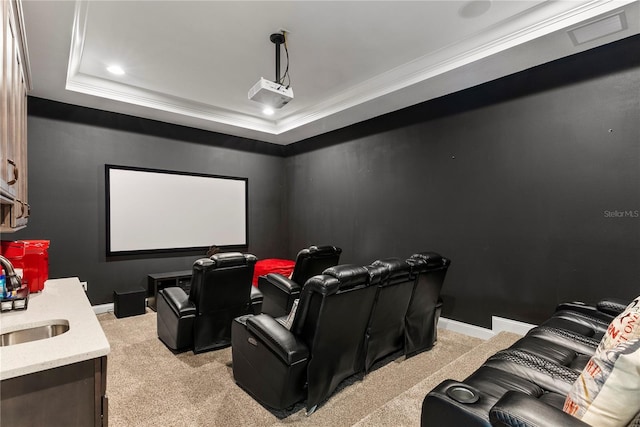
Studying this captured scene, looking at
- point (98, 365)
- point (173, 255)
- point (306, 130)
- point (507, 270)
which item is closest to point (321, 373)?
point (98, 365)

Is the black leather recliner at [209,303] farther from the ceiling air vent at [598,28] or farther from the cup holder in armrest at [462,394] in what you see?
the ceiling air vent at [598,28]

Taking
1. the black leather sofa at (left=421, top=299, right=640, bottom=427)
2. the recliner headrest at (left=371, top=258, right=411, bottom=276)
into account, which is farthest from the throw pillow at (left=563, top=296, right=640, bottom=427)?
the recliner headrest at (left=371, top=258, right=411, bottom=276)

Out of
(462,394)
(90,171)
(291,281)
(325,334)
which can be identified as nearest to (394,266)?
(325,334)

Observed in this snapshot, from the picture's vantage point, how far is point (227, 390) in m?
2.49

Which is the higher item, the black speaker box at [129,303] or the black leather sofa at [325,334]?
the black leather sofa at [325,334]

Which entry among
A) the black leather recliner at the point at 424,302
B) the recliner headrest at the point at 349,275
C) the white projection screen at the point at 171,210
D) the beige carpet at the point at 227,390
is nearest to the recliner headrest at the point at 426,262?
the black leather recliner at the point at 424,302

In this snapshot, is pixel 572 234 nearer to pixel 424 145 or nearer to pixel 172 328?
pixel 424 145

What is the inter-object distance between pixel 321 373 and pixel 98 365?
134 cm

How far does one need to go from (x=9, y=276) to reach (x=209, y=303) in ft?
4.82

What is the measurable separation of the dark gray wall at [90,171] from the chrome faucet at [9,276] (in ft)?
9.19

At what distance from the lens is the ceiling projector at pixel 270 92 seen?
3049 millimetres

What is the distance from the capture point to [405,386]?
2576 mm

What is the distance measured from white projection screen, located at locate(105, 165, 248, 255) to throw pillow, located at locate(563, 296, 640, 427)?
16.8 feet

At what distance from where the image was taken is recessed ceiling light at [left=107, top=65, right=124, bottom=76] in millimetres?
3646
